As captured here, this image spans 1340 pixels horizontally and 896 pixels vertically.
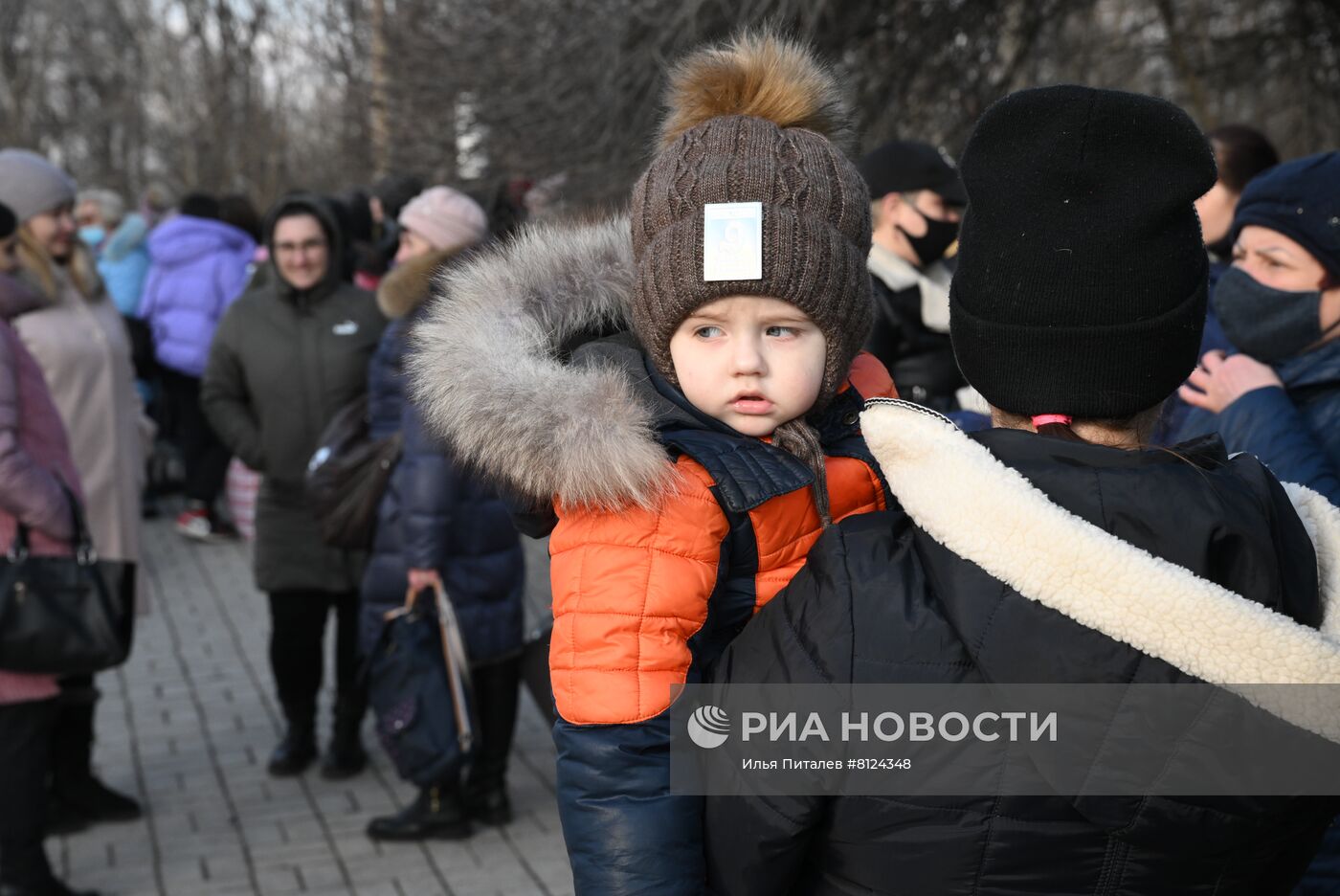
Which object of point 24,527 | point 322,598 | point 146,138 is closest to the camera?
point 24,527

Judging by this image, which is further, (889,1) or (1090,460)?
(889,1)

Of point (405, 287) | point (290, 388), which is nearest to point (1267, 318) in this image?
point (405, 287)

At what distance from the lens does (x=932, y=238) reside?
4.32 m

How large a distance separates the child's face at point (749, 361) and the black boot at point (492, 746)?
322 cm

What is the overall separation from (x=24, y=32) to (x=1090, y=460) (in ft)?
90.6

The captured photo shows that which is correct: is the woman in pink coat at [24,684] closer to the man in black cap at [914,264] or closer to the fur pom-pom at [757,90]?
the man in black cap at [914,264]

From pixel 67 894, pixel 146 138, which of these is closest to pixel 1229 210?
pixel 67 894

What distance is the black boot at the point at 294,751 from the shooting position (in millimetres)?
5477

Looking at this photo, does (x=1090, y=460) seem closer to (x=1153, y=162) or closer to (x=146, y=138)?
(x=1153, y=162)

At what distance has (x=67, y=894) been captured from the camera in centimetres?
431

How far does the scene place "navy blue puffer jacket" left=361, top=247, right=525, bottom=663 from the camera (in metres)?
4.56

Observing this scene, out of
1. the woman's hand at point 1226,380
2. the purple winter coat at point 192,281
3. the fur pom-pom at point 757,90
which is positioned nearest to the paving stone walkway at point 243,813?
the woman's hand at point 1226,380

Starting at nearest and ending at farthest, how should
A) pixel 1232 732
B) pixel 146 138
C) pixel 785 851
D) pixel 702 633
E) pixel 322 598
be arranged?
pixel 1232 732
pixel 785 851
pixel 702 633
pixel 322 598
pixel 146 138

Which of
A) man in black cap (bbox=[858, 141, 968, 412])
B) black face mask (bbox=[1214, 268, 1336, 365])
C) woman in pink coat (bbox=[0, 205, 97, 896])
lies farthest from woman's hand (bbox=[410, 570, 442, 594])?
black face mask (bbox=[1214, 268, 1336, 365])
